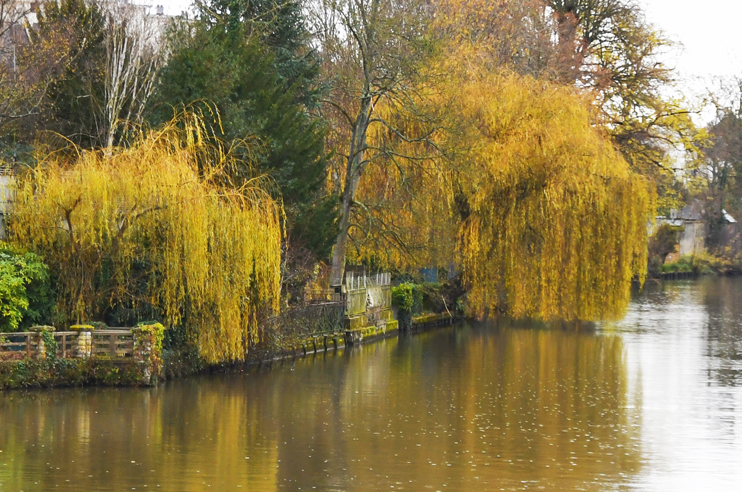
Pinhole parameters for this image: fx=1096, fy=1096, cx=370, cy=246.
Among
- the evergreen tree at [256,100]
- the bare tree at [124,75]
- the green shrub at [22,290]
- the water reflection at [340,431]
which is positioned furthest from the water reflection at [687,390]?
the bare tree at [124,75]

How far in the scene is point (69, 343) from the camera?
73.9ft

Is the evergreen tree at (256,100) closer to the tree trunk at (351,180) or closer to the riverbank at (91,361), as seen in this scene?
the tree trunk at (351,180)

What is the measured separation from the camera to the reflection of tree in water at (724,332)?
27828 millimetres

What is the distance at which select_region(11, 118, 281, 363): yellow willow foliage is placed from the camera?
23219mm

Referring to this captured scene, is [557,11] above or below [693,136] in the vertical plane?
above

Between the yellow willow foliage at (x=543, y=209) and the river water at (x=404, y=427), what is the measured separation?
15.3 feet

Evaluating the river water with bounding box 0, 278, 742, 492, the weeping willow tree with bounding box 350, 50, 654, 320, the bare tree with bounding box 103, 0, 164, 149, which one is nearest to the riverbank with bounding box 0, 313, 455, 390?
the river water with bounding box 0, 278, 742, 492

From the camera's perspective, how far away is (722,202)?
78.8 metres

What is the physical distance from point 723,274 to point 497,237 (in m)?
46.4

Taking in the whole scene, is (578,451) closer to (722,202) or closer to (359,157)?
(359,157)

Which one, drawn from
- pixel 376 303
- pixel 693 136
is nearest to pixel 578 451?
pixel 376 303

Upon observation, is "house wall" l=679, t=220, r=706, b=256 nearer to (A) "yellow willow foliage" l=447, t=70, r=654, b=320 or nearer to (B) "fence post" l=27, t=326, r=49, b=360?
(A) "yellow willow foliage" l=447, t=70, r=654, b=320

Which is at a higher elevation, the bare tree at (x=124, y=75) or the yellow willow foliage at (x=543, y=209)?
the bare tree at (x=124, y=75)

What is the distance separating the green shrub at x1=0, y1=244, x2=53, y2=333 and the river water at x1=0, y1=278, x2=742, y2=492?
1.84m
